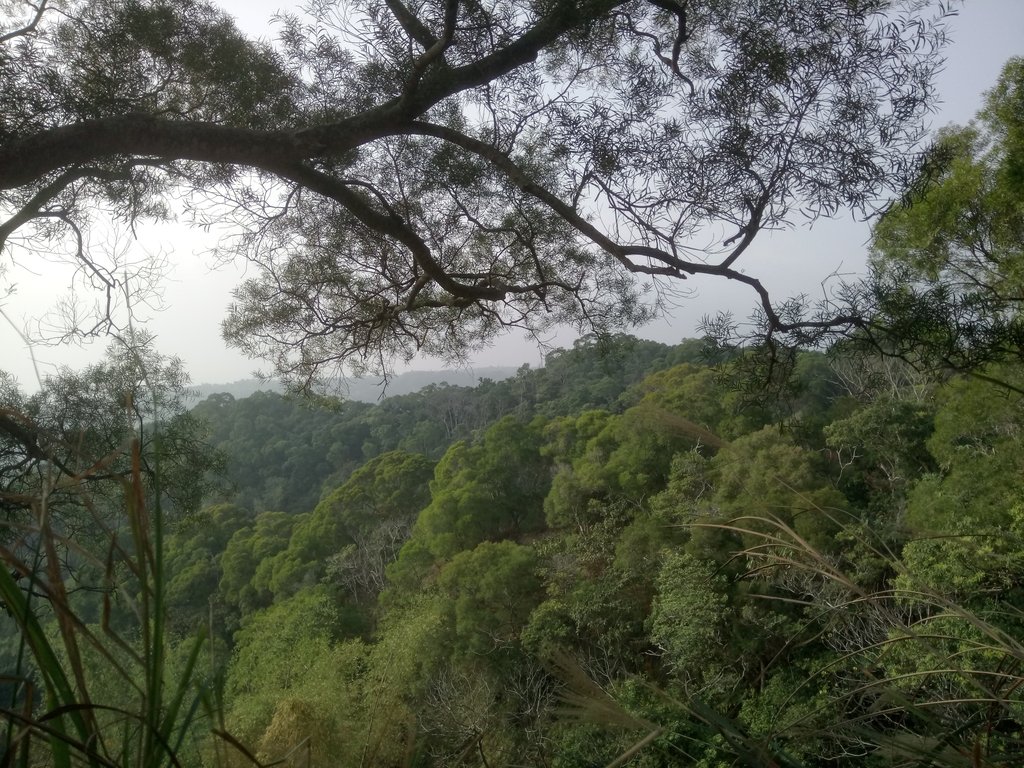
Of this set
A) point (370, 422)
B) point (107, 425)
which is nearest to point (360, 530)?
point (370, 422)

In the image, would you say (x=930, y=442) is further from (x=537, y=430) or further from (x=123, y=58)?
(x=123, y=58)

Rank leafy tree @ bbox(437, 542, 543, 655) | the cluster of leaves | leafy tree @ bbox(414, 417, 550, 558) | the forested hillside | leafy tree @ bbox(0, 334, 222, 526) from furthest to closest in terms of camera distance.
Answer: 1. the cluster of leaves
2. leafy tree @ bbox(414, 417, 550, 558)
3. leafy tree @ bbox(437, 542, 543, 655)
4. the forested hillside
5. leafy tree @ bbox(0, 334, 222, 526)

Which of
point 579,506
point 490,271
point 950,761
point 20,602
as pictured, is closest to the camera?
point 20,602

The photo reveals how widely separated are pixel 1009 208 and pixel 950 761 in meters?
8.06

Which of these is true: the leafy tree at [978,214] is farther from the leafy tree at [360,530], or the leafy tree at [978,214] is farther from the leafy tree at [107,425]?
the leafy tree at [360,530]

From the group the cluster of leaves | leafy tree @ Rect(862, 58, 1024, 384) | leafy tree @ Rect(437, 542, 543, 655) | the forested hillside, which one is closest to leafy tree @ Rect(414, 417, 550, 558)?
the forested hillside

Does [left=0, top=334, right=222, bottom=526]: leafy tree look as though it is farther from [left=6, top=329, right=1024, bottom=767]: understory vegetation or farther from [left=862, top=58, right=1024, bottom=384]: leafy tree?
[left=862, top=58, right=1024, bottom=384]: leafy tree

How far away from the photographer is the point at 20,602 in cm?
65

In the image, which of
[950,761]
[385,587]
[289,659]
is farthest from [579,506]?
[950,761]

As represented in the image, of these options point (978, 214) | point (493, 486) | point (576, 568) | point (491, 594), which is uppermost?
point (978, 214)

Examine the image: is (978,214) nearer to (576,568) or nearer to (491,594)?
(576,568)

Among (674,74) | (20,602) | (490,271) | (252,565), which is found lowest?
(252,565)

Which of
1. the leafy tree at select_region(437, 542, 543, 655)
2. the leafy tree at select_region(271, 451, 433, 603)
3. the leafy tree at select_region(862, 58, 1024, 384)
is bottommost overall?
the leafy tree at select_region(437, 542, 543, 655)

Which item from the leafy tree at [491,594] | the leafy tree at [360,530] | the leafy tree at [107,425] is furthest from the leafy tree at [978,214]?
the leafy tree at [360,530]
